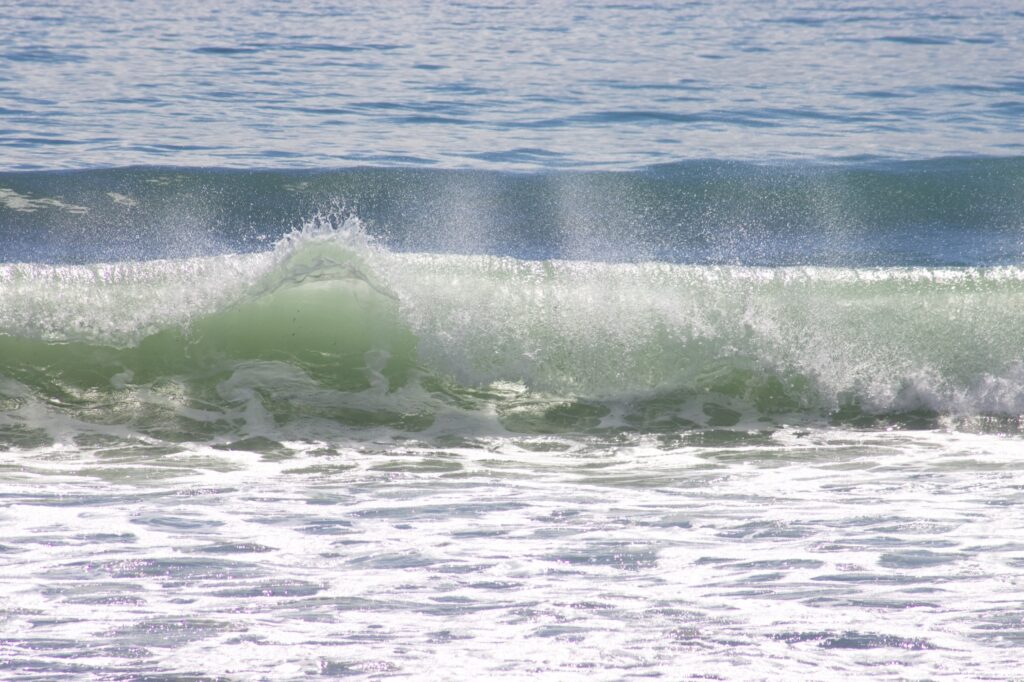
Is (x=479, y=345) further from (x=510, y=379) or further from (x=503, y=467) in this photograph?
(x=503, y=467)

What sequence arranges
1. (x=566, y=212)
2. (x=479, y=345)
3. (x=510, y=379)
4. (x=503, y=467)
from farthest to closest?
(x=566, y=212), (x=479, y=345), (x=510, y=379), (x=503, y=467)

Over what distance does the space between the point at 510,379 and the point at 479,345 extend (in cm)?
35

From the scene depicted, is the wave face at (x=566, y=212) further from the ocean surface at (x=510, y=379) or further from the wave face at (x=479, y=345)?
the wave face at (x=479, y=345)

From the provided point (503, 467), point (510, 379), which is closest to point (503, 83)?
point (510, 379)

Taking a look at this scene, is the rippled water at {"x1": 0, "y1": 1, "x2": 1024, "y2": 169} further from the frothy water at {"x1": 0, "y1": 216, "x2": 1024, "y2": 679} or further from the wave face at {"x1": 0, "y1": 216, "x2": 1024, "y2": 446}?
the frothy water at {"x1": 0, "y1": 216, "x2": 1024, "y2": 679}

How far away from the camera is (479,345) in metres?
7.77

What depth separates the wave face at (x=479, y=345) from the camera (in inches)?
285

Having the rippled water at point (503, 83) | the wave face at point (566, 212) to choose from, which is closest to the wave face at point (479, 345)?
the wave face at point (566, 212)

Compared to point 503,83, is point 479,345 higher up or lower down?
lower down

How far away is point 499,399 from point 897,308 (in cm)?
268

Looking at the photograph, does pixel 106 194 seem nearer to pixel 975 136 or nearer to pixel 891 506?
pixel 891 506

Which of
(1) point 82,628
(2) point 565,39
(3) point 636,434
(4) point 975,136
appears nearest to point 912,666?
(1) point 82,628

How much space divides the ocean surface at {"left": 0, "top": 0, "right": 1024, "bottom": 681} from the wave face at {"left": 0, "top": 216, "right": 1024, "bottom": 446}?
0.08ft

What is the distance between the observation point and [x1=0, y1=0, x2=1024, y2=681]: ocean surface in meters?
4.00
